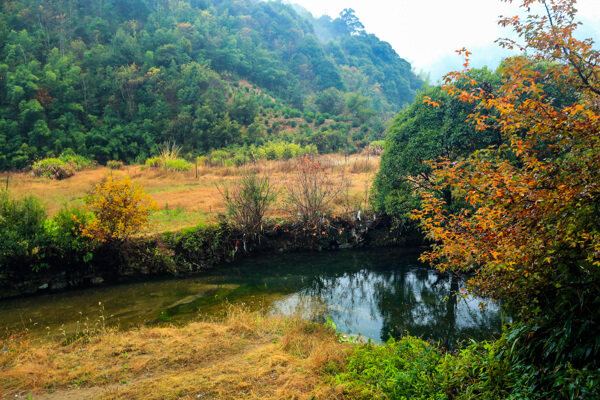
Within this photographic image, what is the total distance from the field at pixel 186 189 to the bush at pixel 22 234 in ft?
3.09

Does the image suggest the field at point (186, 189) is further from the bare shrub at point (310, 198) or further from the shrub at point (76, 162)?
the shrub at point (76, 162)

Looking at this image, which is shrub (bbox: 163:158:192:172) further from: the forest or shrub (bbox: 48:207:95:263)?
shrub (bbox: 48:207:95:263)

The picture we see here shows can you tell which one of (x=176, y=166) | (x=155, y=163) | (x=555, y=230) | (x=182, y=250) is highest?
(x=155, y=163)

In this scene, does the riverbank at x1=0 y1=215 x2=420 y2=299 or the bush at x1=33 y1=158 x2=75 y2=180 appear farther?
the bush at x1=33 y1=158 x2=75 y2=180

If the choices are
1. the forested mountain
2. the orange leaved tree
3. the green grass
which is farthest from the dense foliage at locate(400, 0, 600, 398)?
the forested mountain

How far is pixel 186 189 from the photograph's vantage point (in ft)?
58.7

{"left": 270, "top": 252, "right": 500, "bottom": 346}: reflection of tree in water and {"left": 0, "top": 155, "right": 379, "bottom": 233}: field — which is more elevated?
{"left": 0, "top": 155, "right": 379, "bottom": 233}: field

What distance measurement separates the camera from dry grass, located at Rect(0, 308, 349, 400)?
4.68m

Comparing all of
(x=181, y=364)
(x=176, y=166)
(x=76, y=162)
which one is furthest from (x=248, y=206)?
(x=76, y=162)

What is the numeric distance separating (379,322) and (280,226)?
5807mm

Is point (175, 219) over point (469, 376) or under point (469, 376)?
over

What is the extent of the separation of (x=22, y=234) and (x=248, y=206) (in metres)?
6.65

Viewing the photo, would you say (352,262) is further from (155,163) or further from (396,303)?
(155,163)

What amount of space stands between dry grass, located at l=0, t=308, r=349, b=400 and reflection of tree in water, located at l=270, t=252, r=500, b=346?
7.13ft
